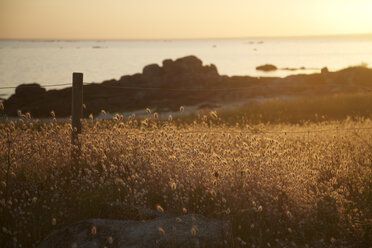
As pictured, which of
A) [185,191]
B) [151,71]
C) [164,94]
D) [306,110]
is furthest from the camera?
[151,71]

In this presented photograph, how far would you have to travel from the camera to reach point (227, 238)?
5.29 metres

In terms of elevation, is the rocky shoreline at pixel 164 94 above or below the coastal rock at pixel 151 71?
below

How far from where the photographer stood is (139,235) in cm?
507

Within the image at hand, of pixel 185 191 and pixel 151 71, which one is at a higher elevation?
pixel 151 71

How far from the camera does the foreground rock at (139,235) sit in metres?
4.97

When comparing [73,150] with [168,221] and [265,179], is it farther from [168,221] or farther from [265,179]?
[265,179]

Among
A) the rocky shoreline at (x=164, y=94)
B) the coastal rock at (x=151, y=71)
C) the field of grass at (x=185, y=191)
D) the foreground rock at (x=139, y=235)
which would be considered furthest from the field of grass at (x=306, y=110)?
the coastal rock at (x=151, y=71)

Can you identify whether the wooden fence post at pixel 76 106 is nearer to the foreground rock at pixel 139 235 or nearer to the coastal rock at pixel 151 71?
the foreground rock at pixel 139 235

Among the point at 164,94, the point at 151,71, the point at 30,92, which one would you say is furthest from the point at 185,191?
the point at 151,71

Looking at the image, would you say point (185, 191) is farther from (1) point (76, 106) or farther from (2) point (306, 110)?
(2) point (306, 110)

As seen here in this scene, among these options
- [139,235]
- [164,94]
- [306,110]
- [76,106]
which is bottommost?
[139,235]

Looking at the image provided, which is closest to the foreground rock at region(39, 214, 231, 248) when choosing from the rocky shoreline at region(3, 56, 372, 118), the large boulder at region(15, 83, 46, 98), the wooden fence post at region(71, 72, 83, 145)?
the wooden fence post at region(71, 72, 83, 145)

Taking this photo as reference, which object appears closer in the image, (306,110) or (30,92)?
(306,110)

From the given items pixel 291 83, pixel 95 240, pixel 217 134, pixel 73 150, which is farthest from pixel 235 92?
pixel 95 240
